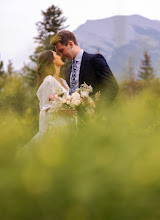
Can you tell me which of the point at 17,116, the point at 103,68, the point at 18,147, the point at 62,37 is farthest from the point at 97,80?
the point at 18,147

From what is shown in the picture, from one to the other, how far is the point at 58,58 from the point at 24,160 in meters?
4.36

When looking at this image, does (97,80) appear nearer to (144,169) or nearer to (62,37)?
(62,37)

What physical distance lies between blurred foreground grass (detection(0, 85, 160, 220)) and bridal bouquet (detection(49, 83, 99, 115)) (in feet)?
7.53

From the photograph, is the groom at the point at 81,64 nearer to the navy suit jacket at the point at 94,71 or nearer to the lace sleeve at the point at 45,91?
the navy suit jacket at the point at 94,71

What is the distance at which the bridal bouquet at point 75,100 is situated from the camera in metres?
3.20

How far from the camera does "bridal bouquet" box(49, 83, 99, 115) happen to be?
320 centimetres

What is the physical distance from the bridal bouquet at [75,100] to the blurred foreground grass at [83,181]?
230 centimetres

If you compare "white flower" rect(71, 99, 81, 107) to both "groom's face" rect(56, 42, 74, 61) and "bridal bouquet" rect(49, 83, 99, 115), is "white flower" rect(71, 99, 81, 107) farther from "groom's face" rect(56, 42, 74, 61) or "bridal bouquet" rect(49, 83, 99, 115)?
"groom's face" rect(56, 42, 74, 61)

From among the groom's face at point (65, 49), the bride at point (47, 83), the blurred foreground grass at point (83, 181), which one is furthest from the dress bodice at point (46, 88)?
the blurred foreground grass at point (83, 181)

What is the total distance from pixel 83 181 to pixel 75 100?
2.70 m

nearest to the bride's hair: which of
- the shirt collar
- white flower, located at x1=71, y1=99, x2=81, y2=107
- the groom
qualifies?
the groom

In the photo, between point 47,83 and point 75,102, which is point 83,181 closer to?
point 75,102

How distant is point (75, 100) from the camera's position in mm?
3357

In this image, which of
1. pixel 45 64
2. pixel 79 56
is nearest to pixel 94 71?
pixel 79 56
